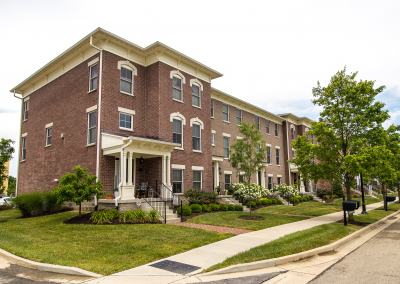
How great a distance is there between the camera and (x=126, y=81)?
58.0 feet

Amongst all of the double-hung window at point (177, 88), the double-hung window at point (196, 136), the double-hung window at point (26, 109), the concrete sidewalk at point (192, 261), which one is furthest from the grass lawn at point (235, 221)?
the double-hung window at point (26, 109)

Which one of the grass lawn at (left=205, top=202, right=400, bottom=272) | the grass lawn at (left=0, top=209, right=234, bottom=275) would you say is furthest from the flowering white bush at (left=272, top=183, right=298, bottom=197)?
the grass lawn at (left=0, top=209, right=234, bottom=275)

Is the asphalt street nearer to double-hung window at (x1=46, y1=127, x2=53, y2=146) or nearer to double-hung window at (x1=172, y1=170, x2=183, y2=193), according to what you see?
double-hung window at (x1=172, y1=170, x2=183, y2=193)

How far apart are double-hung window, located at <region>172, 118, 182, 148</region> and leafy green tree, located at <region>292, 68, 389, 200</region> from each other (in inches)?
288

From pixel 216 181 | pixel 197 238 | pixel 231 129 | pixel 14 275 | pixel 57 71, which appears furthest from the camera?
pixel 231 129

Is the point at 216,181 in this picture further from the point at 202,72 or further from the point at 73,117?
the point at 73,117

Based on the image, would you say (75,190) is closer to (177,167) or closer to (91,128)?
(91,128)

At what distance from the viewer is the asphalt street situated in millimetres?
5965

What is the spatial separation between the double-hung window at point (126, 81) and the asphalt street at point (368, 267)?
14.2 m

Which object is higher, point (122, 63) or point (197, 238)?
point (122, 63)

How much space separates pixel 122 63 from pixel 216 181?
37.6 feet

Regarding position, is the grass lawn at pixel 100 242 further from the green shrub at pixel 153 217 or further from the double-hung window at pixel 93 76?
the double-hung window at pixel 93 76

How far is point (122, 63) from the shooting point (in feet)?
57.2

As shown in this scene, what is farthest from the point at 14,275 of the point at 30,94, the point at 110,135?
the point at 30,94
